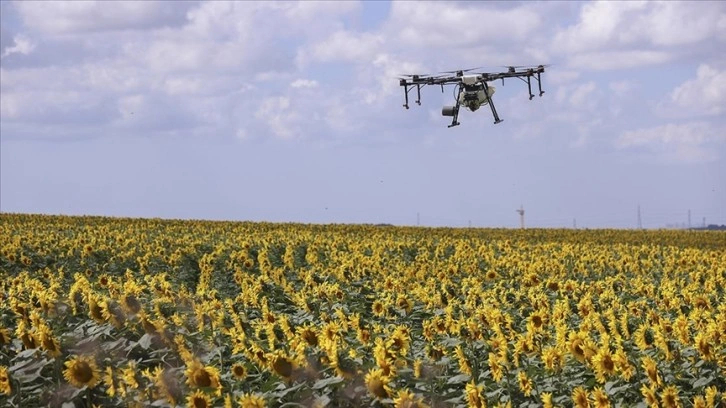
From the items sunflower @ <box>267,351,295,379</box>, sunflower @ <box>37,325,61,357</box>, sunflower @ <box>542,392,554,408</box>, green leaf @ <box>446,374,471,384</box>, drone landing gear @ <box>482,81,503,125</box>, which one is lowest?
sunflower @ <box>542,392,554,408</box>

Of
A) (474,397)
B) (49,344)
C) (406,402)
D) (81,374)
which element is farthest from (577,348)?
(49,344)

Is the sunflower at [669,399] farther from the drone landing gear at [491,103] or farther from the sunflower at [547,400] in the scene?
the drone landing gear at [491,103]

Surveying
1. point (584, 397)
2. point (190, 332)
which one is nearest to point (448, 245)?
point (190, 332)

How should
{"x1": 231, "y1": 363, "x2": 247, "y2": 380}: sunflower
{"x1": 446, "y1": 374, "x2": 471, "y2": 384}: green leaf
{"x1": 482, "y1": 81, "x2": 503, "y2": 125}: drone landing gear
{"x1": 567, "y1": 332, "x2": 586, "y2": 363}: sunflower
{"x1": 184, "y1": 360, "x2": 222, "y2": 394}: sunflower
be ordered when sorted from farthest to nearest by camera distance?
{"x1": 482, "y1": 81, "x2": 503, "y2": 125}: drone landing gear
{"x1": 567, "y1": 332, "x2": 586, "y2": 363}: sunflower
{"x1": 446, "y1": 374, "x2": 471, "y2": 384}: green leaf
{"x1": 231, "y1": 363, "x2": 247, "y2": 380}: sunflower
{"x1": 184, "y1": 360, "x2": 222, "y2": 394}: sunflower

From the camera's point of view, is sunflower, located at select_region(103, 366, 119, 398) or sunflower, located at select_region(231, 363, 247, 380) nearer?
sunflower, located at select_region(103, 366, 119, 398)

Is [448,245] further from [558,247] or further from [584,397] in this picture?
[584,397]

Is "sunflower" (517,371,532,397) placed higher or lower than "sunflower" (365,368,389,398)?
lower

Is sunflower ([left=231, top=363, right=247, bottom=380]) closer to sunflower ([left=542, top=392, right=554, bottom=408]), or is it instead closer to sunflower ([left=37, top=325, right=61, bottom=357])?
sunflower ([left=37, top=325, right=61, bottom=357])

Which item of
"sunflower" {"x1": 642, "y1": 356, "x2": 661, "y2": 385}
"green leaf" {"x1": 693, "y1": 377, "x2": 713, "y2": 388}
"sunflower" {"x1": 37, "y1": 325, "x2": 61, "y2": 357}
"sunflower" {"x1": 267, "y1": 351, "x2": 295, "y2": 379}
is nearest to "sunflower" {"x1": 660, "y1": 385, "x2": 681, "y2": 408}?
"sunflower" {"x1": 642, "y1": 356, "x2": 661, "y2": 385}
